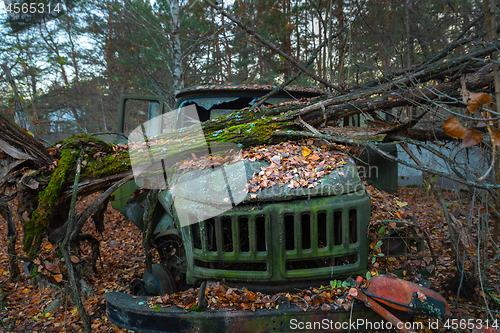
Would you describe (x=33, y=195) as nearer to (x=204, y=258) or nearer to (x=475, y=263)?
(x=204, y=258)

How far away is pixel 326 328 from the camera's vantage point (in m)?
1.93

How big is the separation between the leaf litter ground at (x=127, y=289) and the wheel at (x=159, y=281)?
32cm

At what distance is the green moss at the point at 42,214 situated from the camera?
9.53 ft

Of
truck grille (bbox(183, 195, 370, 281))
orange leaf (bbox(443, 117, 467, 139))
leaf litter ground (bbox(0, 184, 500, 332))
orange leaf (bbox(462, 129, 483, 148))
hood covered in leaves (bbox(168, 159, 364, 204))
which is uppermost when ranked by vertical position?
orange leaf (bbox(443, 117, 467, 139))

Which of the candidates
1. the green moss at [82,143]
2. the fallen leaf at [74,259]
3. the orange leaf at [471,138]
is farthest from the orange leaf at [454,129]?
the fallen leaf at [74,259]

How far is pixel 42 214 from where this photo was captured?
2920 mm

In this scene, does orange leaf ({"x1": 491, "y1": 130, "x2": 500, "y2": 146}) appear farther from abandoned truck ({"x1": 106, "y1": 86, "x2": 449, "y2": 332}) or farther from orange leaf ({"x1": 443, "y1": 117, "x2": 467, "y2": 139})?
abandoned truck ({"x1": 106, "y1": 86, "x2": 449, "y2": 332})

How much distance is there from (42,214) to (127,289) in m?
1.28

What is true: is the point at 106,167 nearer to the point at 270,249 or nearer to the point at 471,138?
the point at 270,249

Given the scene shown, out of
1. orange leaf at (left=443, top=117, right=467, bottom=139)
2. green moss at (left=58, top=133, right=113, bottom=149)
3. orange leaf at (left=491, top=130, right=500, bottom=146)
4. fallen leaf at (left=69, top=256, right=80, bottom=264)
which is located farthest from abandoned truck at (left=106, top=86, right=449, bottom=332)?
green moss at (left=58, top=133, right=113, bottom=149)

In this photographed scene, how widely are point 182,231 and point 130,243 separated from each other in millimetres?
3717

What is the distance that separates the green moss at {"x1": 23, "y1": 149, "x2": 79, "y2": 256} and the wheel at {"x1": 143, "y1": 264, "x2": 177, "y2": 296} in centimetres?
117

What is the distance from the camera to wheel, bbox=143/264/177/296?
2.54 metres

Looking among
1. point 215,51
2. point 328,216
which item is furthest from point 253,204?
point 215,51
